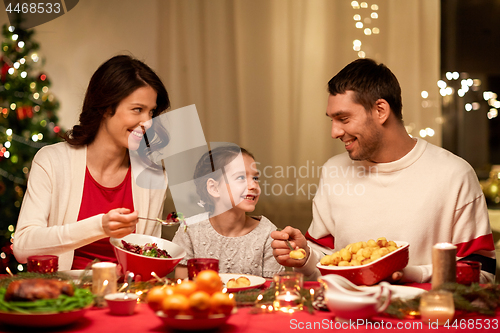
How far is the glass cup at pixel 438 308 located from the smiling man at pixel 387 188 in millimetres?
666

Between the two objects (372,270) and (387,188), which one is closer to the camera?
(372,270)

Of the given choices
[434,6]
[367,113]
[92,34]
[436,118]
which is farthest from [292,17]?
[367,113]

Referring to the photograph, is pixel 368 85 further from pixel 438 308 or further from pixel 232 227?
pixel 438 308

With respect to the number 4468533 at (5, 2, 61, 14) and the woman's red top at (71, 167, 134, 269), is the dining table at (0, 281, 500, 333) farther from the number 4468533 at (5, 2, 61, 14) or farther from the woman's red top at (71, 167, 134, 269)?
the number 4468533 at (5, 2, 61, 14)

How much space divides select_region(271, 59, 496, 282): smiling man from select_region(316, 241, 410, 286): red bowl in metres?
0.38

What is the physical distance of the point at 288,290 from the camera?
1.23 m

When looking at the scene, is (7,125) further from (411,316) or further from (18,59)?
(411,316)

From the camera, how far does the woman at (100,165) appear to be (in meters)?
1.96

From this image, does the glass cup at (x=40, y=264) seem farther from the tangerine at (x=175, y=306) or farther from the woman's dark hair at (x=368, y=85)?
the woman's dark hair at (x=368, y=85)

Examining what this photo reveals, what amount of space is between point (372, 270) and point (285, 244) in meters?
0.37

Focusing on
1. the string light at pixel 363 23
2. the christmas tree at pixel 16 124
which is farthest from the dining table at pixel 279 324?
the string light at pixel 363 23

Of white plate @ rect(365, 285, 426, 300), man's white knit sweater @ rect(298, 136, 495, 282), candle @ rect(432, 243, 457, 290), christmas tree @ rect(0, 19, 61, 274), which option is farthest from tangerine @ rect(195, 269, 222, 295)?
christmas tree @ rect(0, 19, 61, 274)

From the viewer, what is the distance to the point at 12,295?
1034mm

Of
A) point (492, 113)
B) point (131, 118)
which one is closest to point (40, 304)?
point (131, 118)
